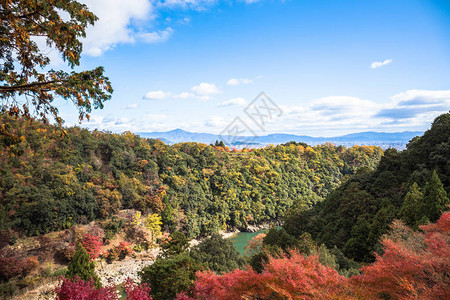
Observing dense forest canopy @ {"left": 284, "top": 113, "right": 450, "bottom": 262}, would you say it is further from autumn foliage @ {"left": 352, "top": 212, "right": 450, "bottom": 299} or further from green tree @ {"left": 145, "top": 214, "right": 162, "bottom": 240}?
green tree @ {"left": 145, "top": 214, "right": 162, "bottom": 240}

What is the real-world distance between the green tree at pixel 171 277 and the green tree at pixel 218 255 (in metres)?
2.45

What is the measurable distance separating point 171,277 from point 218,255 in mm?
4136

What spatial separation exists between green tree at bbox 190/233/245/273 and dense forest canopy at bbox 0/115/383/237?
436 inches

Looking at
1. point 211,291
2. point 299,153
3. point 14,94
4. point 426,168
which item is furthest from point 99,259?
point 299,153

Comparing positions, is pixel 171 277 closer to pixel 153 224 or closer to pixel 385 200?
pixel 385 200

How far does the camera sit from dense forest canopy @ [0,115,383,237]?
2141cm

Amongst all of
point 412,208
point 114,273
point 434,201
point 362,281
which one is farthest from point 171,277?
point 434,201

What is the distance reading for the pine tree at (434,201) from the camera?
1196 centimetres

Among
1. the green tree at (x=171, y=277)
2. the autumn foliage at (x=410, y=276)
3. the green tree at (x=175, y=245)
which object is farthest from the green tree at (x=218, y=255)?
the autumn foliage at (x=410, y=276)

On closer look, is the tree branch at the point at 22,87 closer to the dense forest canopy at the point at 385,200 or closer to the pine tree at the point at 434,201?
the dense forest canopy at the point at 385,200

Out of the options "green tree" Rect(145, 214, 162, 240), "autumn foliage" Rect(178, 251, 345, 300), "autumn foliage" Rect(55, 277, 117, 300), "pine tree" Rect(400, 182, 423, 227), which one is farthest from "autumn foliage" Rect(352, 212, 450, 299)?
"green tree" Rect(145, 214, 162, 240)

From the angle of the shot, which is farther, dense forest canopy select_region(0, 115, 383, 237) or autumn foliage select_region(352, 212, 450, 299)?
dense forest canopy select_region(0, 115, 383, 237)

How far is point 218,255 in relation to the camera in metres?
14.2

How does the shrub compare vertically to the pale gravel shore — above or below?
above
